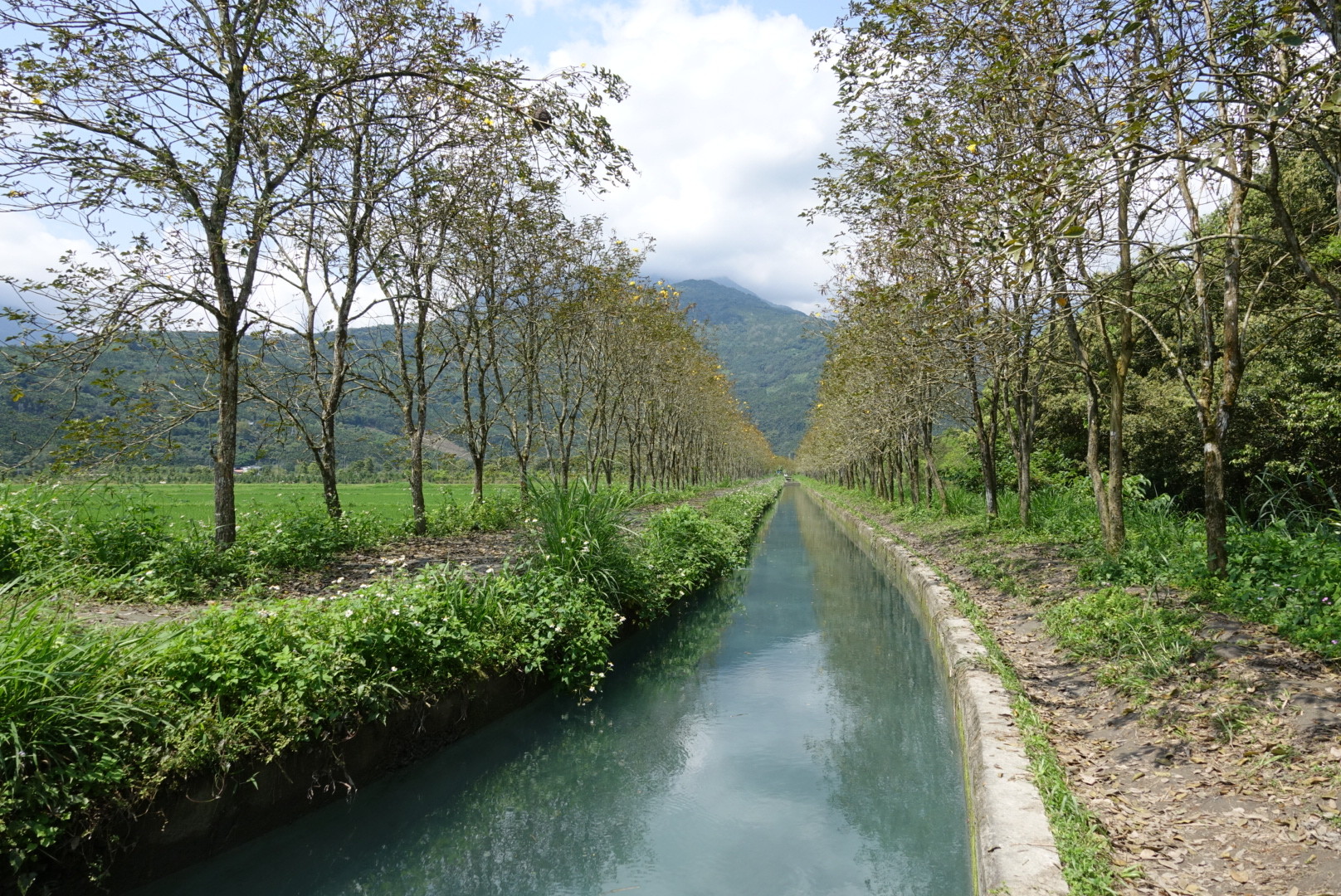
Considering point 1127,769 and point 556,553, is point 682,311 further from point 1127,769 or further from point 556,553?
point 1127,769

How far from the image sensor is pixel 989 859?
12.4 ft

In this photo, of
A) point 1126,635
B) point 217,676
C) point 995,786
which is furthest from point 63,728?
point 1126,635

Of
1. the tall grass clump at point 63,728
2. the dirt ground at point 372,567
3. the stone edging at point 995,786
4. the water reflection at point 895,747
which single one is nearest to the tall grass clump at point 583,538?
A: the dirt ground at point 372,567

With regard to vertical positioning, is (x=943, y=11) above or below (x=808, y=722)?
above

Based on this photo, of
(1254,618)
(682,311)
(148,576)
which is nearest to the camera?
(1254,618)

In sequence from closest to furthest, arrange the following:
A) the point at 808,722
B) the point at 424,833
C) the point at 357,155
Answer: the point at 424,833
the point at 808,722
the point at 357,155

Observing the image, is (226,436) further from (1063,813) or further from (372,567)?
(1063,813)

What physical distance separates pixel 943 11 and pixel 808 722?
27.1ft

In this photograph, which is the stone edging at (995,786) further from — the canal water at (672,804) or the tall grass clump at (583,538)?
the tall grass clump at (583,538)

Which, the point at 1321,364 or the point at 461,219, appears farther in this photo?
the point at 461,219

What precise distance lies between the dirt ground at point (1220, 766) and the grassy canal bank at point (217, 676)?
14.8 feet

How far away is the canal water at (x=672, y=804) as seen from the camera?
15.0ft

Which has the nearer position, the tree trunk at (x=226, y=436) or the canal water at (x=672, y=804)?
the canal water at (x=672, y=804)

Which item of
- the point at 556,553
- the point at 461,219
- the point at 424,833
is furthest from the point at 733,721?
the point at 461,219
